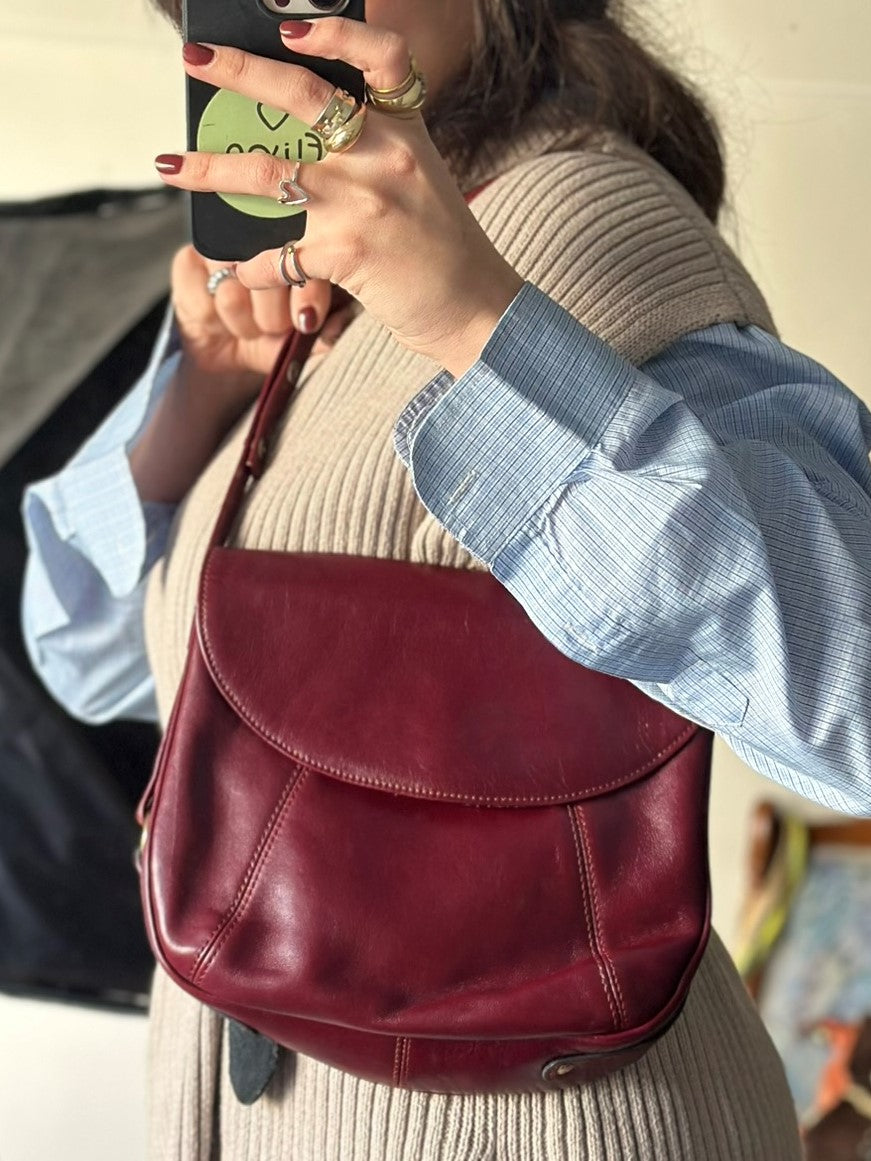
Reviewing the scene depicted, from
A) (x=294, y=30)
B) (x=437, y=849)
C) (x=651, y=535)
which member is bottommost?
(x=437, y=849)

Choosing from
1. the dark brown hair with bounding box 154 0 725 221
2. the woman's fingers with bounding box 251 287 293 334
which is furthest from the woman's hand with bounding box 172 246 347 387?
the dark brown hair with bounding box 154 0 725 221

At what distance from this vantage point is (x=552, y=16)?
54cm

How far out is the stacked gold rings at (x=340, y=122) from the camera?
32cm

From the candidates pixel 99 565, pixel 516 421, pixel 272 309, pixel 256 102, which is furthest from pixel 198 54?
pixel 99 565

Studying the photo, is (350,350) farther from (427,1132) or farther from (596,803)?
(427,1132)

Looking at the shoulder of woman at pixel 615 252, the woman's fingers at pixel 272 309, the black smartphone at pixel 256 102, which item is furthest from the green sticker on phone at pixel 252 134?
the woman's fingers at pixel 272 309

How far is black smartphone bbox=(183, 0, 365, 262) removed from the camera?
0.35 m

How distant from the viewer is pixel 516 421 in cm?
37

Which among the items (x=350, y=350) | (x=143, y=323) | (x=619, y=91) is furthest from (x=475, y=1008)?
(x=143, y=323)

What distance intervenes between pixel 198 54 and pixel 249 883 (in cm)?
31

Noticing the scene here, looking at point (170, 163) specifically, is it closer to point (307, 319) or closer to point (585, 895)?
point (307, 319)

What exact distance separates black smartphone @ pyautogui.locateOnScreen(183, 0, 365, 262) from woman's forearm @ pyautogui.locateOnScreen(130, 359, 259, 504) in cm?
Answer: 29

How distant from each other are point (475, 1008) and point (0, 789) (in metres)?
0.80

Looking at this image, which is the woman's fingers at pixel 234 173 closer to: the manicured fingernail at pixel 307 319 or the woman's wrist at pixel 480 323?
the woman's wrist at pixel 480 323
